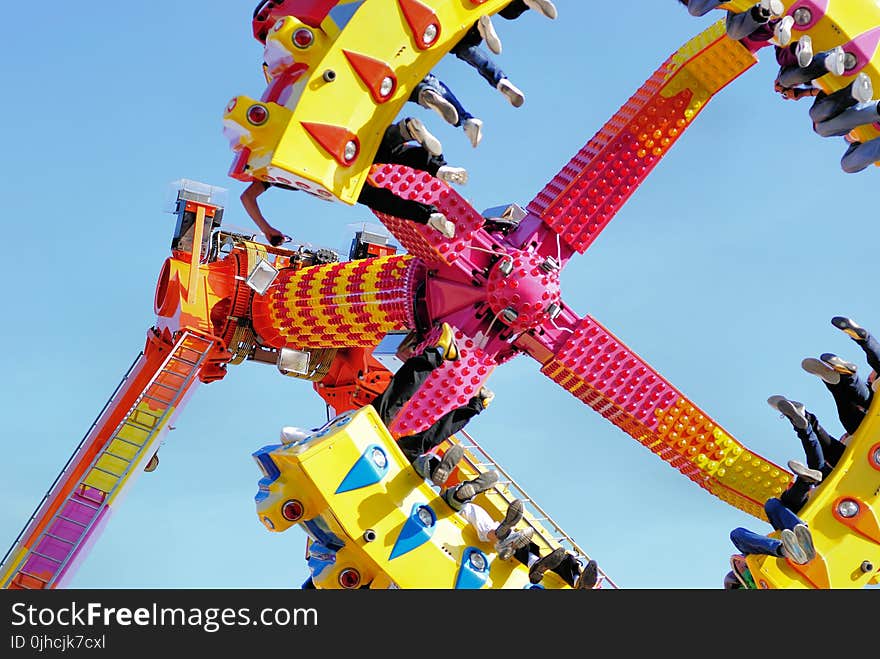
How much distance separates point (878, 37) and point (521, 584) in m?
4.93

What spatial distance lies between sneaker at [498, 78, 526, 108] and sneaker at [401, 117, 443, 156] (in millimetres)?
714

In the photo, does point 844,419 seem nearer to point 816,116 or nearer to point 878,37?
point 816,116

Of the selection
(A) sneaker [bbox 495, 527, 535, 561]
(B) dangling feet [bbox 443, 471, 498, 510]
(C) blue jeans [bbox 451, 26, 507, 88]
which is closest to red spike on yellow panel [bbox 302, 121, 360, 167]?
(C) blue jeans [bbox 451, 26, 507, 88]

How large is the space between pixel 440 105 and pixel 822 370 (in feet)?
12.2

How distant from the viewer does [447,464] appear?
324 inches

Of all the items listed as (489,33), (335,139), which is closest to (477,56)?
(489,33)

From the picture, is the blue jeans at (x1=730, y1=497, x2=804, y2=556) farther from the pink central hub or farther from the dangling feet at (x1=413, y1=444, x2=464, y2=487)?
the pink central hub

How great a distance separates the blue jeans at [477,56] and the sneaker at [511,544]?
3.01 m

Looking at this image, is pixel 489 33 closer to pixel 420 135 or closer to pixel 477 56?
pixel 477 56

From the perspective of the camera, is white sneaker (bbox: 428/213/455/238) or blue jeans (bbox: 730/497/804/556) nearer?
blue jeans (bbox: 730/497/804/556)

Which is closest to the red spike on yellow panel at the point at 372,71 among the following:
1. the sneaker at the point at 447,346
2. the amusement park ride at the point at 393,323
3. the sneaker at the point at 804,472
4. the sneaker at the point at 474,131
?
the amusement park ride at the point at 393,323

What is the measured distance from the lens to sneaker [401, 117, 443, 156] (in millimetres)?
7848

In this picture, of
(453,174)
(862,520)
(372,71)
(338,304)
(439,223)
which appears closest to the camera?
(372,71)
